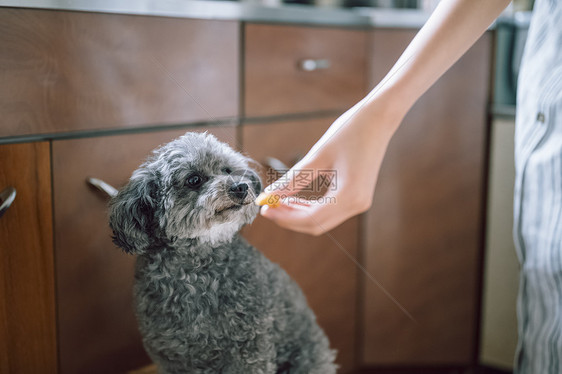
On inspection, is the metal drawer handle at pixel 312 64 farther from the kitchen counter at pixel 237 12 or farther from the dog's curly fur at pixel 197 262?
the dog's curly fur at pixel 197 262

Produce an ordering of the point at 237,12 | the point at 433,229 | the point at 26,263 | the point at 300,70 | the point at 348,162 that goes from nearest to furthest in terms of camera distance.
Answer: the point at 348,162 → the point at 26,263 → the point at 237,12 → the point at 300,70 → the point at 433,229

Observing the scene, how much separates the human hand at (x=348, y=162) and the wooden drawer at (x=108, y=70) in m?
0.32

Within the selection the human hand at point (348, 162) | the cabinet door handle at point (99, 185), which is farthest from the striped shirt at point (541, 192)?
the cabinet door handle at point (99, 185)

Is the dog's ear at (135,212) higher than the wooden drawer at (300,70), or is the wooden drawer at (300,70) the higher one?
the wooden drawer at (300,70)

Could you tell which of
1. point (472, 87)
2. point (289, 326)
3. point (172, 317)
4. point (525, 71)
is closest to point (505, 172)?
point (472, 87)

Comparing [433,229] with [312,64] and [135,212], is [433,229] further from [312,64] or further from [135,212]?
[135,212]

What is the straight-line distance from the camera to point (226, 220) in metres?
0.70

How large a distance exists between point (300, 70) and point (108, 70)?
1.41ft

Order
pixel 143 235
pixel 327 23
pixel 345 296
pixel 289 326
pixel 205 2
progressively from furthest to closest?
pixel 345 296, pixel 327 23, pixel 205 2, pixel 289 326, pixel 143 235

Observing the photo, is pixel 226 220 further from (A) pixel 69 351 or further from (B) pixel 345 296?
(B) pixel 345 296

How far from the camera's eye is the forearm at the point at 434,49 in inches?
26.0

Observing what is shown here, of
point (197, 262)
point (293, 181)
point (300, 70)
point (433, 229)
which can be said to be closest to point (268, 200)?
point (293, 181)

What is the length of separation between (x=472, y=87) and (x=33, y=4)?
3.26ft

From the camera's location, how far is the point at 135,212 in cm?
67
